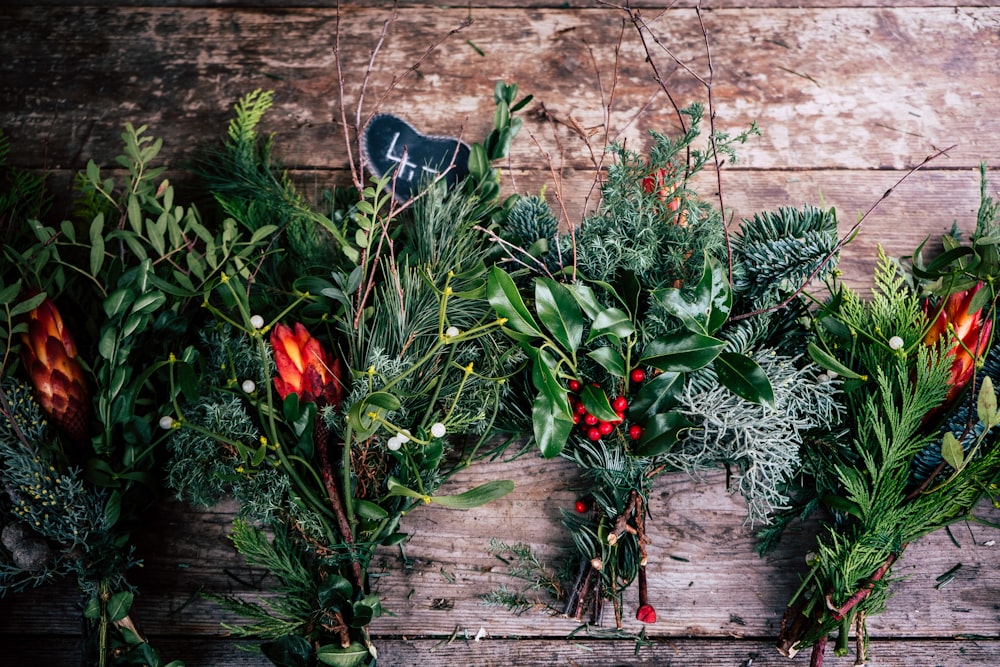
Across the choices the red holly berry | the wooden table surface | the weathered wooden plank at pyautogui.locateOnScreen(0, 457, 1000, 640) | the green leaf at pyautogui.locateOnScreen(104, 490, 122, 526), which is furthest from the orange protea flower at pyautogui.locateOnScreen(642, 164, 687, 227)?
the green leaf at pyautogui.locateOnScreen(104, 490, 122, 526)

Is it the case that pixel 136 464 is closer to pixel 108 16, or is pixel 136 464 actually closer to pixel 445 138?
pixel 445 138

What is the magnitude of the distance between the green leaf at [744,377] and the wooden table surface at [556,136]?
0.23 meters

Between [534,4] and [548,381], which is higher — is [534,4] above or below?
above

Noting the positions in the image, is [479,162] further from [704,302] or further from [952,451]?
[952,451]

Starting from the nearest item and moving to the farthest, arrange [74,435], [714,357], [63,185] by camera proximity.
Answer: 1. [714,357]
2. [74,435]
3. [63,185]

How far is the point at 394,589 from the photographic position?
2.91 ft

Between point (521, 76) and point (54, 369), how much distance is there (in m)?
0.74

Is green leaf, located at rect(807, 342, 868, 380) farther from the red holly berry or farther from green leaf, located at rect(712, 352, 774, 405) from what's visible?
the red holly berry

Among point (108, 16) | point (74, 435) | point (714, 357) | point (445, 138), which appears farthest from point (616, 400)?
point (108, 16)

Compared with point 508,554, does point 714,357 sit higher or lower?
higher

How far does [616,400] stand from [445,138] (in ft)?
1.59

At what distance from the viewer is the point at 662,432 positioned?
0.77 m

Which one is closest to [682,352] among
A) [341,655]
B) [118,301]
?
[341,655]

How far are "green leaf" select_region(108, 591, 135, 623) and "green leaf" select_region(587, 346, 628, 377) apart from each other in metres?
0.58
